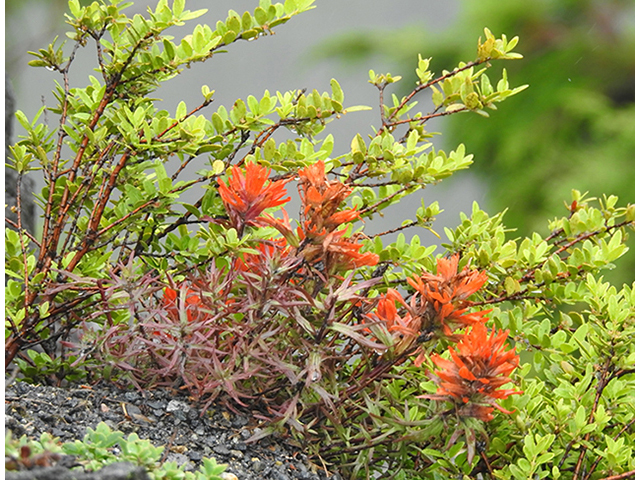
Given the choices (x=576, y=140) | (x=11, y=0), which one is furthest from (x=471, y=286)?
(x=11, y=0)

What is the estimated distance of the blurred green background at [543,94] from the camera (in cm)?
411

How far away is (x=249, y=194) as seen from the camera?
35.3 inches

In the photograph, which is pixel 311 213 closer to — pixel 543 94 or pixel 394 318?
pixel 394 318

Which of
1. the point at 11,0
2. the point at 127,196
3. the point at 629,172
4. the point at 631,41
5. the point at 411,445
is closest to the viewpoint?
the point at 411,445

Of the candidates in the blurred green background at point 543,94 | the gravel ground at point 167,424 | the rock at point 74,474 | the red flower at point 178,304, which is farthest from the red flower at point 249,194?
the blurred green background at point 543,94

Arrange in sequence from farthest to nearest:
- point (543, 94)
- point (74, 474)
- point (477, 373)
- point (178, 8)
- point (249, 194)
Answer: point (543, 94) → point (178, 8) → point (249, 194) → point (477, 373) → point (74, 474)

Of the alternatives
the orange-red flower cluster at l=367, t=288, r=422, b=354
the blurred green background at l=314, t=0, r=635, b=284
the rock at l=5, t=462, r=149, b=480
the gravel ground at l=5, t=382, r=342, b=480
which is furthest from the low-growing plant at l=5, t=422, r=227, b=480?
the blurred green background at l=314, t=0, r=635, b=284

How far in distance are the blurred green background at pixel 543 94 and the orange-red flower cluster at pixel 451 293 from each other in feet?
11.1

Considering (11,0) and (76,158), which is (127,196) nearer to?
(76,158)

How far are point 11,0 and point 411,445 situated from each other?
500 centimetres

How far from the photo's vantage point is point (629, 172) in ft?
12.9

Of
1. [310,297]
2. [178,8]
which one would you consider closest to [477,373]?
[310,297]

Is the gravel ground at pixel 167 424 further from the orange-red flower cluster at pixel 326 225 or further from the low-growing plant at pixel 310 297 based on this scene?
the orange-red flower cluster at pixel 326 225

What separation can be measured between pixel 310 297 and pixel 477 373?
24 cm
